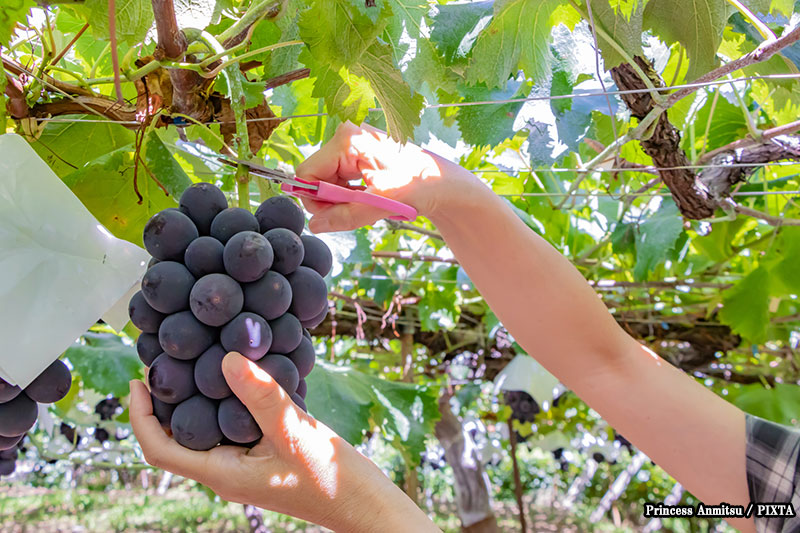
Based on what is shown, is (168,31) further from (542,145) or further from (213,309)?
(542,145)

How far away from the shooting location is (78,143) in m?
0.93

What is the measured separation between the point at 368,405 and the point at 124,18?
1372 mm

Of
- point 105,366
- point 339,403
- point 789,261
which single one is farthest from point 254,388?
point 789,261

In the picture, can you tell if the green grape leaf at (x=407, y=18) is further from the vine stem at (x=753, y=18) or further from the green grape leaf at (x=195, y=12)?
the vine stem at (x=753, y=18)

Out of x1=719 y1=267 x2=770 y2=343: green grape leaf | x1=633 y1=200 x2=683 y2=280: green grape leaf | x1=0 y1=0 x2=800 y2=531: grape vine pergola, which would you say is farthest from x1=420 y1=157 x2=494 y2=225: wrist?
x1=719 y1=267 x2=770 y2=343: green grape leaf

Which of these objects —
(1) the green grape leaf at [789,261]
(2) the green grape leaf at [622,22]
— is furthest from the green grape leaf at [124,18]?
(1) the green grape leaf at [789,261]

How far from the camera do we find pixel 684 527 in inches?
271

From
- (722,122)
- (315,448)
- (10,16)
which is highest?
(722,122)

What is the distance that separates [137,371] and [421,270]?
130cm

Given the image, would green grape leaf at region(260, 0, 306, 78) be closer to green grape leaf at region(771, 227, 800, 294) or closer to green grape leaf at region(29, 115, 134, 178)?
green grape leaf at region(29, 115, 134, 178)

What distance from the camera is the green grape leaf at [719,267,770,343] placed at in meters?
2.43

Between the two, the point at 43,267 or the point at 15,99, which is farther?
the point at 15,99

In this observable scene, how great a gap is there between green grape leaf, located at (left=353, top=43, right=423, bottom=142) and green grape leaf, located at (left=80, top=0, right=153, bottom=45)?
0.73 ft

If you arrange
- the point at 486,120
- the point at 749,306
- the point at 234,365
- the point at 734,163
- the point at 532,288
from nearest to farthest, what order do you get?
the point at 234,365 < the point at 532,288 < the point at 486,120 < the point at 734,163 < the point at 749,306
